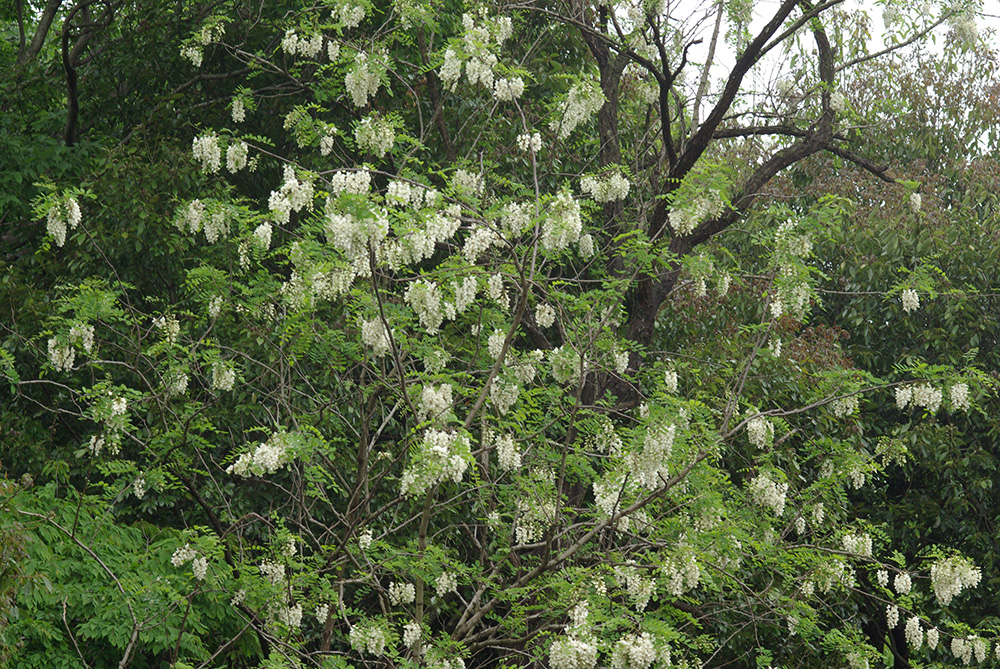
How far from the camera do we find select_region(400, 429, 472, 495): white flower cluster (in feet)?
15.9

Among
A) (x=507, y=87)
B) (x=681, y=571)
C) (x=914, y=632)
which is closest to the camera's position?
(x=681, y=571)

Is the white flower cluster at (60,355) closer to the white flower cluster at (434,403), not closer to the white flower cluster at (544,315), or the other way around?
the white flower cluster at (434,403)

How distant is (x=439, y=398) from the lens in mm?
5441

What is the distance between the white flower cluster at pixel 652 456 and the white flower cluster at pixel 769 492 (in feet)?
4.39

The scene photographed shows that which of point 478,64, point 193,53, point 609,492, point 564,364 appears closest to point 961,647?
point 609,492

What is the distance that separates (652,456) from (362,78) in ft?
10.4

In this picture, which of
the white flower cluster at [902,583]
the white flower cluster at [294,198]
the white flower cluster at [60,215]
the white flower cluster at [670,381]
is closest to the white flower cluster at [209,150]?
the white flower cluster at [60,215]

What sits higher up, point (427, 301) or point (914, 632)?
point (427, 301)

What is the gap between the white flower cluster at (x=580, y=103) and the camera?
275 inches

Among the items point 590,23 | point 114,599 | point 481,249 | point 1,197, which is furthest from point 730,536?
point 1,197

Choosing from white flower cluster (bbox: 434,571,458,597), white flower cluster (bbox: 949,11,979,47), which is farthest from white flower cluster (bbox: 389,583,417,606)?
white flower cluster (bbox: 949,11,979,47)

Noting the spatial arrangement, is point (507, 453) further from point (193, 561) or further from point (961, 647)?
point (961, 647)

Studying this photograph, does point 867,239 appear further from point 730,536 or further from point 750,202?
point 730,536

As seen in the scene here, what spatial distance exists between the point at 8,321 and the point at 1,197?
44.9 inches
